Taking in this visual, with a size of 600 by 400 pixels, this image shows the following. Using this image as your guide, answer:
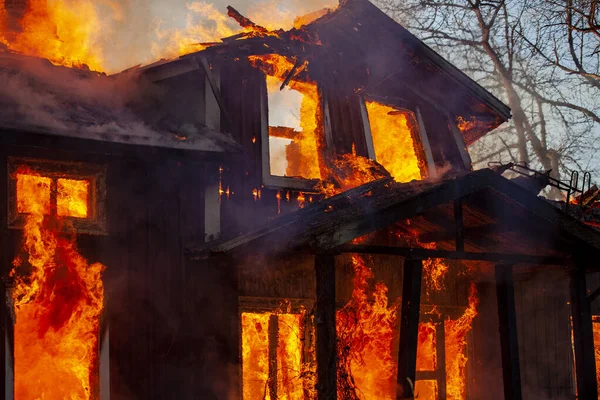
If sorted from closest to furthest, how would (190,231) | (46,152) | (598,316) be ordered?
(46,152) → (190,231) → (598,316)

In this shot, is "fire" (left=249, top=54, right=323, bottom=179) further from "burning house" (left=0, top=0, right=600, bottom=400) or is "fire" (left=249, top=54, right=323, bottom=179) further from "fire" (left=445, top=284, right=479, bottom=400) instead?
"fire" (left=445, top=284, right=479, bottom=400)

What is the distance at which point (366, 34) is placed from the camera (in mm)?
14312

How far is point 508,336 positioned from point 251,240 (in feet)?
14.8

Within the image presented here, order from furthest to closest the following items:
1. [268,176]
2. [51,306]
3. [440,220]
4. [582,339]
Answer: [268,176]
[440,220]
[582,339]
[51,306]

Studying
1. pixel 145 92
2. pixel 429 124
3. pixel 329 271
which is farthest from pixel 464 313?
pixel 145 92

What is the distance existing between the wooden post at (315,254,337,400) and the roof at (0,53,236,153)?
300cm

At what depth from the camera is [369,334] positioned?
41.7 feet

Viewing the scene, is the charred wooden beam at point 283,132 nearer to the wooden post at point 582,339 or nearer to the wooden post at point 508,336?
the wooden post at point 508,336

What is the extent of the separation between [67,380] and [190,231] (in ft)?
9.53

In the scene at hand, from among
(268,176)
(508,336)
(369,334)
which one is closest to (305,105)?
(268,176)

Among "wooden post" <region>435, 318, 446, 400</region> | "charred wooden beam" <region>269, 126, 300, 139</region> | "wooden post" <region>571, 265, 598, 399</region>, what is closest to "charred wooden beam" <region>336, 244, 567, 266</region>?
"wooden post" <region>571, 265, 598, 399</region>

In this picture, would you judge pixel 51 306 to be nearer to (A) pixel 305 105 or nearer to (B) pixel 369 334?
(B) pixel 369 334

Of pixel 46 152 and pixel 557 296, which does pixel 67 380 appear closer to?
pixel 46 152

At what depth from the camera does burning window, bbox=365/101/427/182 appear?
14742 millimetres
